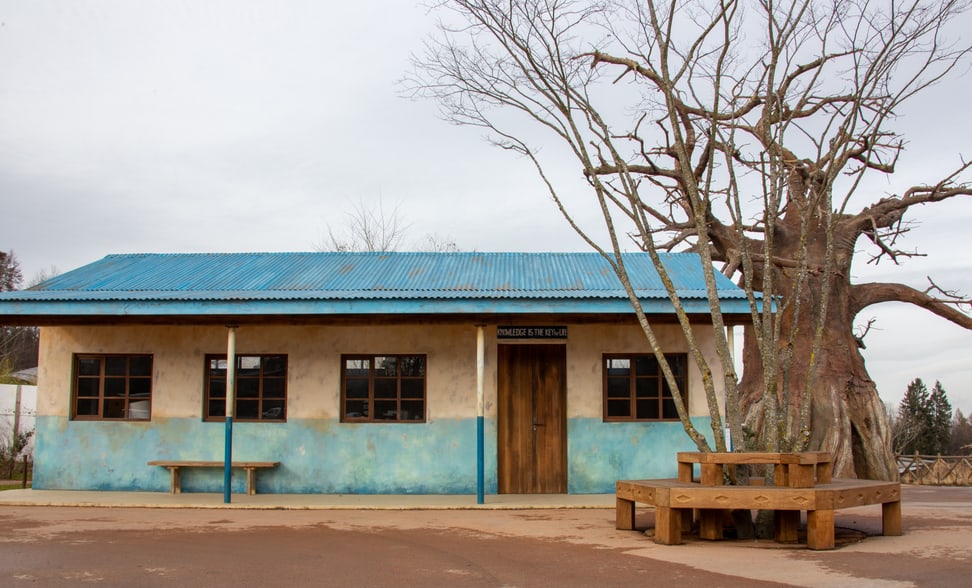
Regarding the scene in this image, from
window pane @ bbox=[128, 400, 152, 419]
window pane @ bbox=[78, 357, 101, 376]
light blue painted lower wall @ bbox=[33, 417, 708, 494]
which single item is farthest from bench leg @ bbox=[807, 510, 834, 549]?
window pane @ bbox=[78, 357, 101, 376]

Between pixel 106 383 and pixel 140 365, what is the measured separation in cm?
57

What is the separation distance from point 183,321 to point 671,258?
7.52 m

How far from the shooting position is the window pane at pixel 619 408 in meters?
13.0

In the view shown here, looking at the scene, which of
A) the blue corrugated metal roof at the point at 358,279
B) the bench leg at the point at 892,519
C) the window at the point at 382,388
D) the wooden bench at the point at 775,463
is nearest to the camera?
the wooden bench at the point at 775,463

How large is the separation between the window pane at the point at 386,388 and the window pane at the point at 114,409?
3.74 meters

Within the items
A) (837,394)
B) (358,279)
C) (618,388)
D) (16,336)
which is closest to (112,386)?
(358,279)

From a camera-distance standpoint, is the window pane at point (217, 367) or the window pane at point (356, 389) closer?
the window pane at point (356, 389)

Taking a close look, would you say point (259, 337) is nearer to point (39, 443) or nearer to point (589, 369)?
point (39, 443)

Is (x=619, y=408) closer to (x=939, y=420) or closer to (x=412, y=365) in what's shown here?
(x=412, y=365)

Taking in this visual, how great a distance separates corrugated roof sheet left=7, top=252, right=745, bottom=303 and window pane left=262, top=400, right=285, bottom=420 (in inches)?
65.3

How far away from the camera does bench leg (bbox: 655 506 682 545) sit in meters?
8.58

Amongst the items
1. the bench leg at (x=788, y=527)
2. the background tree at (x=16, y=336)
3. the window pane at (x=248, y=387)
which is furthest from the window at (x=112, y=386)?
the background tree at (x=16, y=336)

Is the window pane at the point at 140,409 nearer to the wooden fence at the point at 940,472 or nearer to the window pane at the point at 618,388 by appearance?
the window pane at the point at 618,388

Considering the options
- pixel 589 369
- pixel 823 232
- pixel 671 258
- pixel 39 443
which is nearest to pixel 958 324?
pixel 823 232
